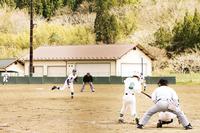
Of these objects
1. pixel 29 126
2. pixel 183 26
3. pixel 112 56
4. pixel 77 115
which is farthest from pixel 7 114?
pixel 183 26

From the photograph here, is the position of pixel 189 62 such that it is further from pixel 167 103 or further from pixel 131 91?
pixel 167 103

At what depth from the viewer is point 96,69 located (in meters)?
76.2

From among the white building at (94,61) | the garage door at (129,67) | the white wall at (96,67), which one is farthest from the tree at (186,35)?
→ the white wall at (96,67)

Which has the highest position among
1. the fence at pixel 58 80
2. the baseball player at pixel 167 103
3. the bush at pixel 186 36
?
the bush at pixel 186 36

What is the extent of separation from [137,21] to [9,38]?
24.8 meters

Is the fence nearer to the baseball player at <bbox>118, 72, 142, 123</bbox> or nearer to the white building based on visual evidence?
the white building

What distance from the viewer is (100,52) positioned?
7756 centimetres

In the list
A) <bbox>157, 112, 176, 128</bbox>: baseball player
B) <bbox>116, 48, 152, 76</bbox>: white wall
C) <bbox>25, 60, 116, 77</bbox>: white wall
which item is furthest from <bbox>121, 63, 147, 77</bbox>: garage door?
<bbox>157, 112, 176, 128</bbox>: baseball player

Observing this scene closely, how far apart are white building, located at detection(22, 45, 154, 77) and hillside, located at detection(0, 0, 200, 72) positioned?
16042 millimetres

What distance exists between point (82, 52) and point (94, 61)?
3.44 m

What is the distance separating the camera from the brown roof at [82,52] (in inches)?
2995

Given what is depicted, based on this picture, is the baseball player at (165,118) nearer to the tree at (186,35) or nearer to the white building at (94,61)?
the white building at (94,61)

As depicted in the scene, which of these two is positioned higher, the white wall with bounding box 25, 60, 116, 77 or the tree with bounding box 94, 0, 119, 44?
the tree with bounding box 94, 0, 119, 44

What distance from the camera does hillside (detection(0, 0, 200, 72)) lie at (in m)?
102
